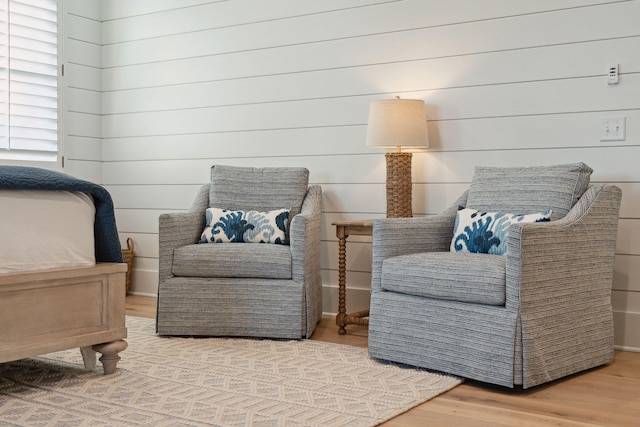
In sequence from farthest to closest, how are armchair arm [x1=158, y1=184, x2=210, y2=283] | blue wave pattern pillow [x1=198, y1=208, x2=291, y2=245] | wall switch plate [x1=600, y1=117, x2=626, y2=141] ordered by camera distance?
blue wave pattern pillow [x1=198, y1=208, x2=291, y2=245] < armchair arm [x1=158, y1=184, x2=210, y2=283] < wall switch plate [x1=600, y1=117, x2=626, y2=141]

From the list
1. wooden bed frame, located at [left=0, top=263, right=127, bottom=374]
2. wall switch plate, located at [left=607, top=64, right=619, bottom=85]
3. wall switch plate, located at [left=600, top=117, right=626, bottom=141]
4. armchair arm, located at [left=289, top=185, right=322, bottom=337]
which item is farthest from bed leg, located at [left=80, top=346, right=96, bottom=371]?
wall switch plate, located at [left=607, top=64, right=619, bottom=85]

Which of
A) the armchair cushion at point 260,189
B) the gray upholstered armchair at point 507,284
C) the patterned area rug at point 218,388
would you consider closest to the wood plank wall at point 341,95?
the armchair cushion at point 260,189

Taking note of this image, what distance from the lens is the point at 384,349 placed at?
3068 millimetres

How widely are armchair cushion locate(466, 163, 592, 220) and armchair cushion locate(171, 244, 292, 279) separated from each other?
3.05 feet

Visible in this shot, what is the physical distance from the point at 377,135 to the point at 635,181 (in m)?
1.22

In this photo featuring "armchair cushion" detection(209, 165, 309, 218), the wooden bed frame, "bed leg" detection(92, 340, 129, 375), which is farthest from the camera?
"armchair cushion" detection(209, 165, 309, 218)

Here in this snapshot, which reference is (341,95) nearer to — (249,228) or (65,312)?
(249,228)

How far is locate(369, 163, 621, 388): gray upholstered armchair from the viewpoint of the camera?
267 centimetres

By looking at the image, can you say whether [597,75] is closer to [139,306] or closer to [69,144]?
[139,306]

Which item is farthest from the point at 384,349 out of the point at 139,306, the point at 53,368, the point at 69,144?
the point at 69,144

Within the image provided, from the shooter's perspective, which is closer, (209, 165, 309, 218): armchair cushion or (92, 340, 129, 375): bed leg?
(92, 340, 129, 375): bed leg

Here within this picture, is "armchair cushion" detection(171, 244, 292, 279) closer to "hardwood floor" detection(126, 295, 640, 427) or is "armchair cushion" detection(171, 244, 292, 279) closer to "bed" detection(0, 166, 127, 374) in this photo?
"bed" detection(0, 166, 127, 374)

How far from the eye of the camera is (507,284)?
267 cm

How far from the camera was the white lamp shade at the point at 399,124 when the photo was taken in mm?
3707
